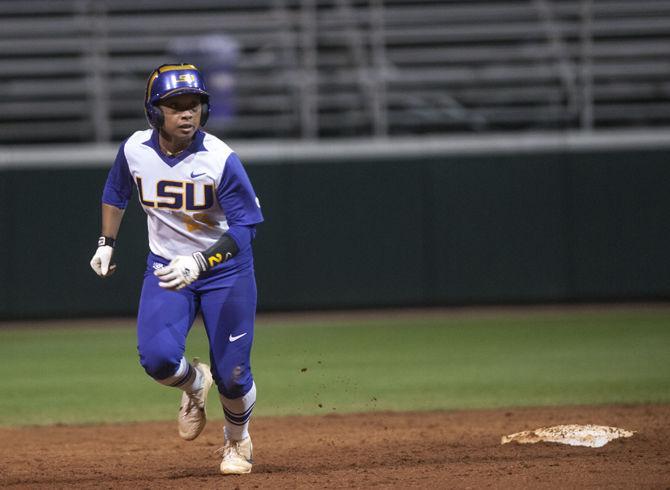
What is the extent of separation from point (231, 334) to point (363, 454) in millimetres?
1208

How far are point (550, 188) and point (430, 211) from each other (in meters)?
1.39

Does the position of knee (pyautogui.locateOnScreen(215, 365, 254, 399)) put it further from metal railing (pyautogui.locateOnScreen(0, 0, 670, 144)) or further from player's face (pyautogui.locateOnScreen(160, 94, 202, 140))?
metal railing (pyautogui.locateOnScreen(0, 0, 670, 144))

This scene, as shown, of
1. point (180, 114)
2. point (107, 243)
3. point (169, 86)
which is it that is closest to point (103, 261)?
point (107, 243)

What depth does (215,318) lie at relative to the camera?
17.2 feet

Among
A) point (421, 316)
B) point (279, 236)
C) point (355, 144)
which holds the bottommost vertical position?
point (421, 316)

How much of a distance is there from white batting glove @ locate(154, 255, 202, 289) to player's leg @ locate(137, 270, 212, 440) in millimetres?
295

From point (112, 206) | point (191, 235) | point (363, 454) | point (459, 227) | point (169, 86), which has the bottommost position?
point (459, 227)

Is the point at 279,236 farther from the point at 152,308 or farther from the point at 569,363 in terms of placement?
the point at 152,308

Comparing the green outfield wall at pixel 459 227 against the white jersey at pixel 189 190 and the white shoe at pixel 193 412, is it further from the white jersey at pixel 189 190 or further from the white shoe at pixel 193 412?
the white jersey at pixel 189 190

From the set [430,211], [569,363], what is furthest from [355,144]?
[569,363]

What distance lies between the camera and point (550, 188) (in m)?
12.8

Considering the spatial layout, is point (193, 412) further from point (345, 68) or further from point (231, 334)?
point (345, 68)

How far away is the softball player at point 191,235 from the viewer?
5.13 metres

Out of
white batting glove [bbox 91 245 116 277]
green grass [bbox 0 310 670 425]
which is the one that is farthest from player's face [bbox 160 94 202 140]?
green grass [bbox 0 310 670 425]
